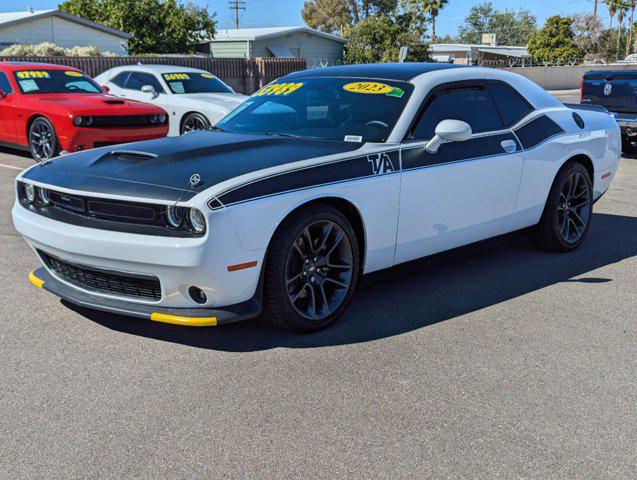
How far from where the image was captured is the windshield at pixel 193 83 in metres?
13.4

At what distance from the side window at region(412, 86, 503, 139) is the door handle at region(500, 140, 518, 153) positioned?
0.13 meters

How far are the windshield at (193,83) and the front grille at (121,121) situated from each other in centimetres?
235

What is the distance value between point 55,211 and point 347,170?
171 centimetres

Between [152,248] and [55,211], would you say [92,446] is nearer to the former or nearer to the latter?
[152,248]

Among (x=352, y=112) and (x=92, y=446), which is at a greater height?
(x=352, y=112)

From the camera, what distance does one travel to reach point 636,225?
7.71m

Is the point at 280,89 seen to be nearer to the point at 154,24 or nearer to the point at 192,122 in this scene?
the point at 192,122

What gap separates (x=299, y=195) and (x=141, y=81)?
10.2 m

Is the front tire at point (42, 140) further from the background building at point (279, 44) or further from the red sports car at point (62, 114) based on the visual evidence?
the background building at point (279, 44)

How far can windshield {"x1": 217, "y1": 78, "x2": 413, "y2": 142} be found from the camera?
198 inches

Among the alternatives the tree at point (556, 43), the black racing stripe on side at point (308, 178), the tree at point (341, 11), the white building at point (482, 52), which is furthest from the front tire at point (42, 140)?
the tree at point (341, 11)

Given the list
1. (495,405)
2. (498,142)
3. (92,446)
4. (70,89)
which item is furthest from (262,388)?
(70,89)

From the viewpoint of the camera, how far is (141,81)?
13.7 m

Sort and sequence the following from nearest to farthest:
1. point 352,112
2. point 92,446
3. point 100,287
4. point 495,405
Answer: point 92,446, point 495,405, point 100,287, point 352,112
